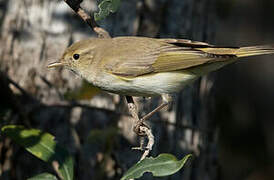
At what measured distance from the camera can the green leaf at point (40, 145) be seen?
351cm

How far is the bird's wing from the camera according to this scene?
12.1 feet

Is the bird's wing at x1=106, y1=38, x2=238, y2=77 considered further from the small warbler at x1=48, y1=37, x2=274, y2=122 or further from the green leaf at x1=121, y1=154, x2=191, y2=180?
the green leaf at x1=121, y1=154, x2=191, y2=180

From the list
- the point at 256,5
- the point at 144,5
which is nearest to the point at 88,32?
the point at 144,5

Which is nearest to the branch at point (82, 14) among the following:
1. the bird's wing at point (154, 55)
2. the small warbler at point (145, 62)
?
the small warbler at point (145, 62)

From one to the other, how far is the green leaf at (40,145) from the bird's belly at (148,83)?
56 cm

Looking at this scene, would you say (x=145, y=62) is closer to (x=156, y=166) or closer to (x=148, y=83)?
(x=148, y=83)

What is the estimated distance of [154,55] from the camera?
376 centimetres

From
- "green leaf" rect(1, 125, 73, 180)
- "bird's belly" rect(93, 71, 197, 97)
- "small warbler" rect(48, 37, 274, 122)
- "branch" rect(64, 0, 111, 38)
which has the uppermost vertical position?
"branch" rect(64, 0, 111, 38)

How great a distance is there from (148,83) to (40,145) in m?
0.91

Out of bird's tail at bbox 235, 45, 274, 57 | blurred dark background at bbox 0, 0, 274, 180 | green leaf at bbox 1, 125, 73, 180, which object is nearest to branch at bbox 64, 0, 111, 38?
blurred dark background at bbox 0, 0, 274, 180

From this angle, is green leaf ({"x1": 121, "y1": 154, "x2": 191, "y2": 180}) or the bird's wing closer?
green leaf ({"x1": 121, "y1": 154, "x2": 191, "y2": 180})

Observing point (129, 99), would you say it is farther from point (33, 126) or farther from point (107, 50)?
point (33, 126)

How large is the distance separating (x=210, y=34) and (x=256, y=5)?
3.90m

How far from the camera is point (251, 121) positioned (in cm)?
755
